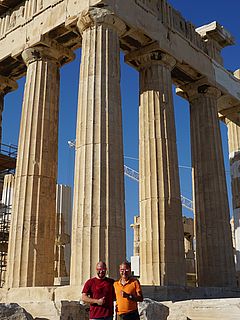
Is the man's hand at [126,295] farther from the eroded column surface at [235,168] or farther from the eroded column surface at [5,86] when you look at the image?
the eroded column surface at [235,168]

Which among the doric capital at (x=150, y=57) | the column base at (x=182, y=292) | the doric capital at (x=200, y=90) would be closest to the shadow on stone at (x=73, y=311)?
the column base at (x=182, y=292)

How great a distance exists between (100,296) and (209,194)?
16552 mm

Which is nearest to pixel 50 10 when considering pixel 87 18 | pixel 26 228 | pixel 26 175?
pixel 87 18

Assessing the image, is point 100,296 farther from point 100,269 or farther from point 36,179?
point 36,179

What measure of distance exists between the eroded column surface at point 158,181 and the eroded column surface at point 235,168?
11.6m

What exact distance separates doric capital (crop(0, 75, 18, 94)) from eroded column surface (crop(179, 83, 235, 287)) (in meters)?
10.3

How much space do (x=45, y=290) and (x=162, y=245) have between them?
560 cm

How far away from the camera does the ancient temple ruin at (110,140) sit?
1770 centimetres

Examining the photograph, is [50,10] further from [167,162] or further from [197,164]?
[197,164]

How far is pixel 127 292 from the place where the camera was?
30.6ft

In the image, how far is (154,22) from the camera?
2283cm

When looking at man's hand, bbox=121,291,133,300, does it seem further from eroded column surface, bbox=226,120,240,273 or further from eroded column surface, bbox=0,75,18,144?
eroded column surface, bbox=226,120,240,273

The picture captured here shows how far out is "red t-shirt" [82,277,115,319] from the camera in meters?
9.12

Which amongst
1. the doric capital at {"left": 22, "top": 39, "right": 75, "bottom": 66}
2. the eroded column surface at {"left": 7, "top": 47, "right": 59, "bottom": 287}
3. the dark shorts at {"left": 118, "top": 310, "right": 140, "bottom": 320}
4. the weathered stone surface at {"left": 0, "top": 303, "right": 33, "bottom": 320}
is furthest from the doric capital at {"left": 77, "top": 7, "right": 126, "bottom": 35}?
the dark shorts at {"left": 118, "top": 310, "right": 140, "bottom": 320}
